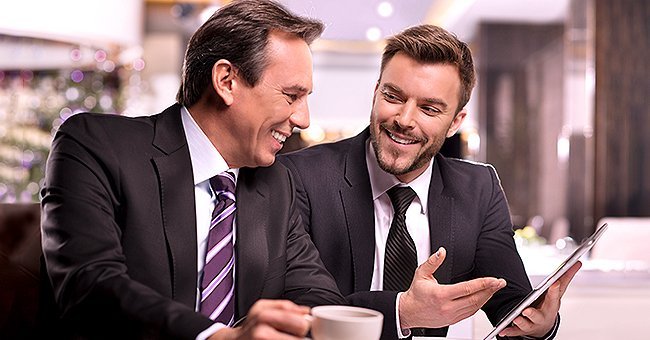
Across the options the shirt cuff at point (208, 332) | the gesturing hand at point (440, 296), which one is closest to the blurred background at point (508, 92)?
the gesturing hand at point (440, 296)

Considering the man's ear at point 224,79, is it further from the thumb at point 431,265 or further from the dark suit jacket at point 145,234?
the thumb at point 431,265

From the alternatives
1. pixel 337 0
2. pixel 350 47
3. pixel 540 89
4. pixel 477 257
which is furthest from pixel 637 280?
pixel 350 47

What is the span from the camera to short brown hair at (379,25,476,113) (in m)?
1.95

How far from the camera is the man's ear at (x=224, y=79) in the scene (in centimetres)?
162

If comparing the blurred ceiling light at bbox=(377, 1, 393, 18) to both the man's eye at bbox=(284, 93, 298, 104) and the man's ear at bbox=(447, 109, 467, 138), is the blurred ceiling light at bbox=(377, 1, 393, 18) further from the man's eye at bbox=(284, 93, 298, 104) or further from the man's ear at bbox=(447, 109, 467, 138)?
the man's eye at bbox=(284, 93, 298, 104)

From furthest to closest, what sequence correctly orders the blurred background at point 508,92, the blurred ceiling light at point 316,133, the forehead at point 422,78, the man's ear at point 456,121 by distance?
the blurred ceiling light at point 316,133 → the blurred background at point 508,92 → the man's ear at point 456,121 → the forehead at point 422,78

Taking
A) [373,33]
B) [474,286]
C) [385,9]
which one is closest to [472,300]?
[474,286]

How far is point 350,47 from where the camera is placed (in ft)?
28.2

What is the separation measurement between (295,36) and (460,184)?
0.63m

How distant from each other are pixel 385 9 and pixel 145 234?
5.51 metres

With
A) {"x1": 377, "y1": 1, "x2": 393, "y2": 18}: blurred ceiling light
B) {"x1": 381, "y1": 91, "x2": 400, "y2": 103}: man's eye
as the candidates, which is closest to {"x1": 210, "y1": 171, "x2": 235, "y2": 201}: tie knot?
{"x1": 381, "y1": 91, "x2": 400, "y2": 103}: man's eye

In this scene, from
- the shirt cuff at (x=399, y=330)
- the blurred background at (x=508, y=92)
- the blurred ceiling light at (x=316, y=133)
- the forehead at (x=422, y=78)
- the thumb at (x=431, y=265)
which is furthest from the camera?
the blurred ceiling light at (x=316, y=133)

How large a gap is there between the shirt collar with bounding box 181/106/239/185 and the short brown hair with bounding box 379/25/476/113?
1.76 feet

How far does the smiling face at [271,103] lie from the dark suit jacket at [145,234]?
88 mm
